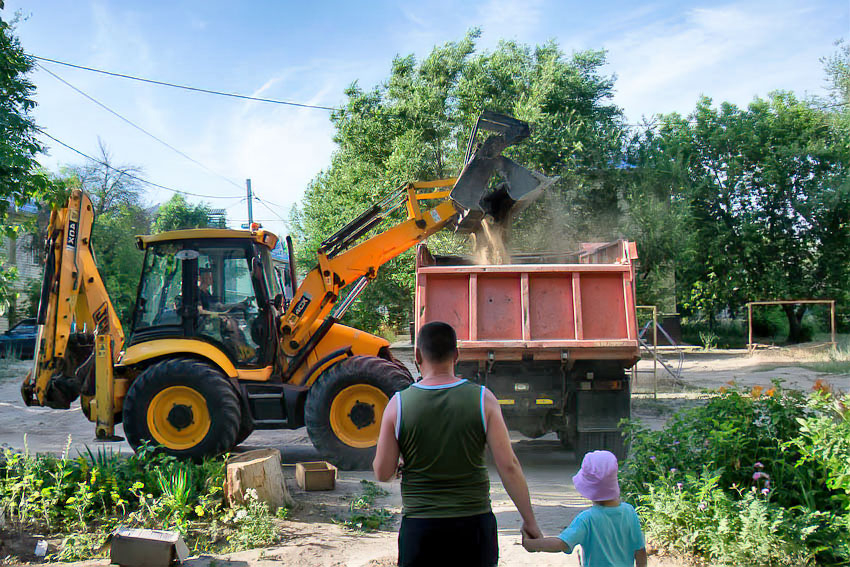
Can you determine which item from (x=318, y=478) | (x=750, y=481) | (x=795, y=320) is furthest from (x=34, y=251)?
(x=750, y=481)

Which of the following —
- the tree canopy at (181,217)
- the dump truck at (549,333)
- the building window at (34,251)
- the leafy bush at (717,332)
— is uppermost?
the tree canopy at (181,217)

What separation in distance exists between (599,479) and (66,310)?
22.7 ft

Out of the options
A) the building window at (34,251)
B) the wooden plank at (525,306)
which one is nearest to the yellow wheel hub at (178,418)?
the wooden plank at (525,306)

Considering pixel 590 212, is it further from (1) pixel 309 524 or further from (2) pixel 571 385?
(1) pixel 309 524

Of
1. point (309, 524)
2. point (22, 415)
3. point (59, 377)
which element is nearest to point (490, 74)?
point (22, 415)

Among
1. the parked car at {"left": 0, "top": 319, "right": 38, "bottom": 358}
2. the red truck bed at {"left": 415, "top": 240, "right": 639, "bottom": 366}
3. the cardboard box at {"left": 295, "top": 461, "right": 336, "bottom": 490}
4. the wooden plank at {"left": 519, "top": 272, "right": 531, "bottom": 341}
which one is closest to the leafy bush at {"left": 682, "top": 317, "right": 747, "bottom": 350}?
the parked car at {"left": 0, "top": 319, "right": 38, "bottom": 358}

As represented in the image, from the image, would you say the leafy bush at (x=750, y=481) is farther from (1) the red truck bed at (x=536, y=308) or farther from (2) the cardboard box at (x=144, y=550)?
(2) the cardboard box at (x=144, y=550)

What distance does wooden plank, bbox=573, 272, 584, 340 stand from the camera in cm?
800

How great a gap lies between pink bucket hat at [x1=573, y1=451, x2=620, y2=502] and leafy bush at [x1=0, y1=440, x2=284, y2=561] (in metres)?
3.15

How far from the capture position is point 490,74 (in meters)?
22.2

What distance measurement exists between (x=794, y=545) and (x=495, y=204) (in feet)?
17.8

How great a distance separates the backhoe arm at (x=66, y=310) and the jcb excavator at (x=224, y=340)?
1 cm

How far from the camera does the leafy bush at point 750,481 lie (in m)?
4.45

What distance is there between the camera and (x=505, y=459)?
10.3 feet
